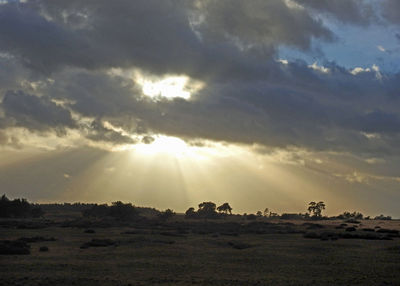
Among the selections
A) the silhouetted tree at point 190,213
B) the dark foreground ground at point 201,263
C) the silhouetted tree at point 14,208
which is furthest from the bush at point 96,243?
the silhouetted tree at point 190,213

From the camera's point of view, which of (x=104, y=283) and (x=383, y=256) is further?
(x=383, y=256)

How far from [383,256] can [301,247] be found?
8.97 meters

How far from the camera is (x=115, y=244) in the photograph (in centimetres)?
4581

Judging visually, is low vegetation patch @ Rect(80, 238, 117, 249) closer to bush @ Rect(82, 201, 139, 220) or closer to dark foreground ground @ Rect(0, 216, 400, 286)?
dark foreground ground @ Rect(0, 216, 400, 286)

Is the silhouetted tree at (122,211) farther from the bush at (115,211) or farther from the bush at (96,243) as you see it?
the bush at (96,243)

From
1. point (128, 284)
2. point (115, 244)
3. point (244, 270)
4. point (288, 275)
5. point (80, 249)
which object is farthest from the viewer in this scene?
point (115, 244)

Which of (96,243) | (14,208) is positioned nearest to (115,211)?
(14,208)

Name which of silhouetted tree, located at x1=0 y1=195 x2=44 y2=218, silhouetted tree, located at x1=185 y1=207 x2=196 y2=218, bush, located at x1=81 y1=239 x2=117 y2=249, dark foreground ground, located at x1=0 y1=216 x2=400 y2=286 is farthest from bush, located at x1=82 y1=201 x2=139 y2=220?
bush, located at x1=81 y1=239 x2=117 y2=249

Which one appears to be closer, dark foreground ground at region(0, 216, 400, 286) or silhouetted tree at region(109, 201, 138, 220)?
dark foreground ground at region(0, 216, 400, 286)

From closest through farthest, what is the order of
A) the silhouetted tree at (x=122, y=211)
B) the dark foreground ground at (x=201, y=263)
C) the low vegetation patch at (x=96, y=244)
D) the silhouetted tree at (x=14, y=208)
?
the dark foreground ground at (x=201, y=263)
the low vegetation patch at (x=96, y=244)
the silhouetted tree at (x=14, y=208)
the silhouetted tree at (x=122, y=211)

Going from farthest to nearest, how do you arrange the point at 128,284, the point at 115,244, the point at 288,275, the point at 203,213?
the point at 203,213
the point at 115,244
the point at 288,275
the point at 128,284

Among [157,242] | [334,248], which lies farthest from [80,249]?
[334,248]

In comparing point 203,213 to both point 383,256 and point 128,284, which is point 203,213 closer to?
point 383,256

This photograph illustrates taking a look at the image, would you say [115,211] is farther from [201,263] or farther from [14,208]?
[201,263]
